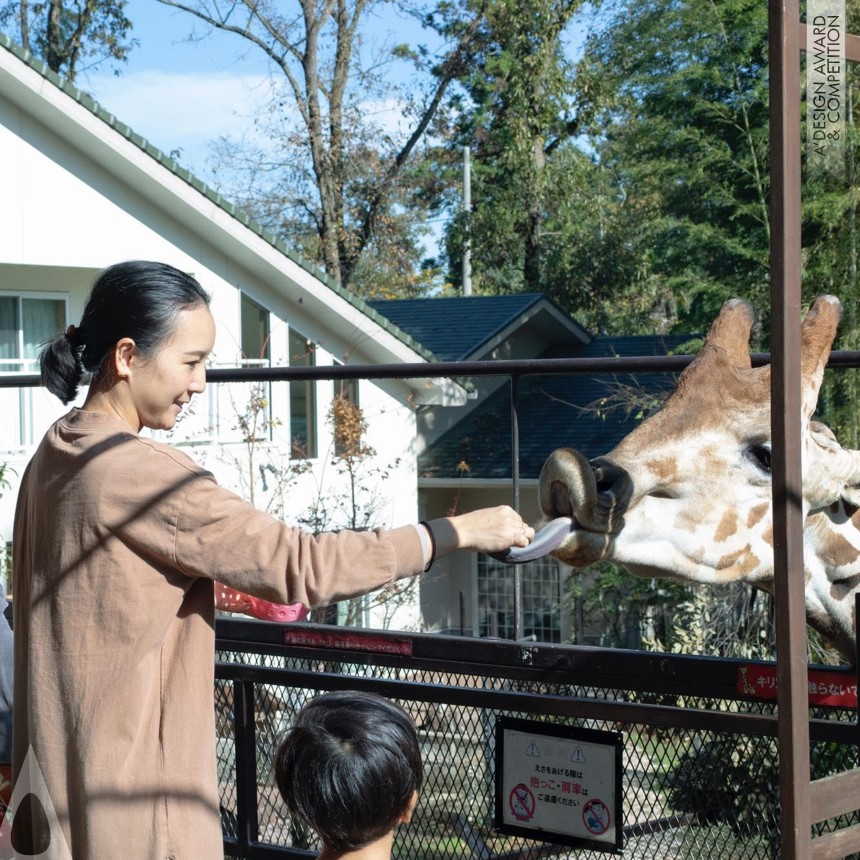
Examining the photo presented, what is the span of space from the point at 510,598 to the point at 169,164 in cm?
711

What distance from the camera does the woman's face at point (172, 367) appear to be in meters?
1.93

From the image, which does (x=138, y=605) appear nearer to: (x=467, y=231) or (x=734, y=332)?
(x=734, y=332)

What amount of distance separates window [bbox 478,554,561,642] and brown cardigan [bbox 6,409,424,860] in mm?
13111

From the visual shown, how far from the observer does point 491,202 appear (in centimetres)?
2206

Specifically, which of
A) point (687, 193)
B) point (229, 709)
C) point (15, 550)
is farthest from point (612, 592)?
point (15, 550)

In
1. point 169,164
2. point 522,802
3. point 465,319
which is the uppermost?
point 169,164

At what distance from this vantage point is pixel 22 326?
480 inches

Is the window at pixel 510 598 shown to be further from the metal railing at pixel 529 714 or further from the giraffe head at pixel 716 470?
the giraffe head at pixel 716 470

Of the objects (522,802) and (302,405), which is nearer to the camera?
(522,802)

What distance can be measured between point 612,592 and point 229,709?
9.33 m

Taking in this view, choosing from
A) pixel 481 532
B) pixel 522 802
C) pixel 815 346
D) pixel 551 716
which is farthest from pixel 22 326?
pixel 481 532

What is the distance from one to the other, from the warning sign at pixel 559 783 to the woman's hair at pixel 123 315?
3.97ft

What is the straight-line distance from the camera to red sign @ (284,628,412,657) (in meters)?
2.75

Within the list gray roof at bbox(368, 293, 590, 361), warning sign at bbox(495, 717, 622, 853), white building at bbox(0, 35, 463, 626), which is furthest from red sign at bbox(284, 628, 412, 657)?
gray roof at bbox(368, 293, 590, 361)
